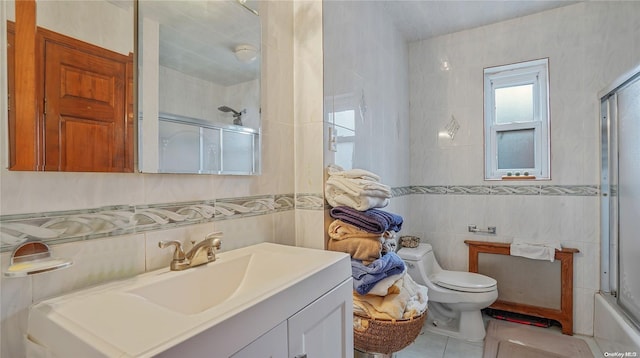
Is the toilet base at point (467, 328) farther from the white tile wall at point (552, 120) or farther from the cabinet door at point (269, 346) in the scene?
the cabinet door at point (269, 346)

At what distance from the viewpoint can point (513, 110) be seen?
2463 millimetres

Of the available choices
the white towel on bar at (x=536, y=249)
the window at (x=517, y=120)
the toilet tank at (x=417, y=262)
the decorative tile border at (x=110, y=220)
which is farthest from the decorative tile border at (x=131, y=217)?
the window at (x=517, y=120)

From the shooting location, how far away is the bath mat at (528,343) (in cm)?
189

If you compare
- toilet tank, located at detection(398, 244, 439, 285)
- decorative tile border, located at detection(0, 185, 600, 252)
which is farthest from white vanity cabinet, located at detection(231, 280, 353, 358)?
toilet tank, located at detection(398, 244, 439, 285)

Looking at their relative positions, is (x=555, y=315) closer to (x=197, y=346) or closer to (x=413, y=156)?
(x=413, y=156)

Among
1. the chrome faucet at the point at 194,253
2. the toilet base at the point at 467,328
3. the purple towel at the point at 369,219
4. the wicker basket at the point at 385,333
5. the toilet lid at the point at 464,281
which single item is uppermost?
the purple towel at the point at 369,219

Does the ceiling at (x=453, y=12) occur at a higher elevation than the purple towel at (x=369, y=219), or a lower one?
higher

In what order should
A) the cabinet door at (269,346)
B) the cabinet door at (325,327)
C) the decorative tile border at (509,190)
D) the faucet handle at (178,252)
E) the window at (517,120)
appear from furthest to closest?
the window at (517,120)
the decorative tile border at (509,190)
the faucet handle at (178,252)
the cabinet door at (325,327)
the cabinet door at (269,346)

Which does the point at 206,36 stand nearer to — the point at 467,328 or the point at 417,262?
the point at 417,262

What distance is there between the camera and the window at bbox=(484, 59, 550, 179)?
7.63 ft

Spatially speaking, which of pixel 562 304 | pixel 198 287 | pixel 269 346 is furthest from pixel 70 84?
pixel 562 304

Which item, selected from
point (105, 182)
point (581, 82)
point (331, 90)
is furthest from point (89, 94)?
point (581, 82)

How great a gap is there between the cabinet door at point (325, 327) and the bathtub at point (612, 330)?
1556 millimetres

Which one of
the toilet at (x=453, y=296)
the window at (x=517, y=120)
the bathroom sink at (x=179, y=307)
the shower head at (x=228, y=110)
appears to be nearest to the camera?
the bathroom sink at (x=179, y=307)
